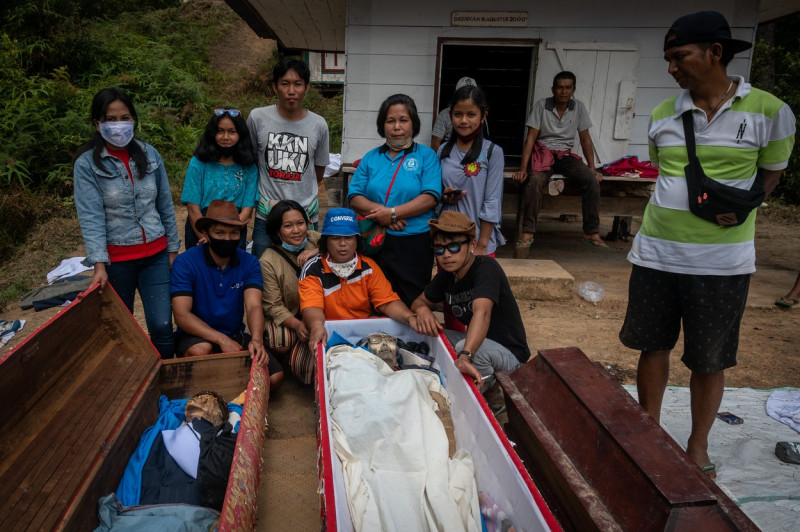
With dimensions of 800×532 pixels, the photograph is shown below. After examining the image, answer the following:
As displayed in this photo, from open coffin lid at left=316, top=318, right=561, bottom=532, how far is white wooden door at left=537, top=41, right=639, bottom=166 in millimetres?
4594

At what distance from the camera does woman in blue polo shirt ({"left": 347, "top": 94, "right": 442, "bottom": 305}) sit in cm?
356

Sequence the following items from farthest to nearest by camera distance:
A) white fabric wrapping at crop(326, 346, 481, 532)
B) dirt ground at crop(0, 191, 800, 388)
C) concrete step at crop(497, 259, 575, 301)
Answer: concrete step at crop(497, 259, 575, 301) → dirt ground at crop(0, 191, 800, 388) → white fabric wrapping at crop(326, 346, 481, 532)

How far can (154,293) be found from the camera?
3426mm

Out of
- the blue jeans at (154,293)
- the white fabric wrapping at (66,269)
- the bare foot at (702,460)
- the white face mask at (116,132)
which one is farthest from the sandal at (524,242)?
the white fabric wrapping at (66,269)

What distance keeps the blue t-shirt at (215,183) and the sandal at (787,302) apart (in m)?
5.21

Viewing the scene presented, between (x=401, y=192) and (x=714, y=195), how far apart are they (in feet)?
6.18

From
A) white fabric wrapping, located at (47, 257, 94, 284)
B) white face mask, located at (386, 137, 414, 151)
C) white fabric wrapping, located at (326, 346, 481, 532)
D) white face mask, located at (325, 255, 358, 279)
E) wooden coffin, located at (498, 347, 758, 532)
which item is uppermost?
white face mask, located at (386, 137, 414, 151)

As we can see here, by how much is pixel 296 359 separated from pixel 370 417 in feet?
3.88

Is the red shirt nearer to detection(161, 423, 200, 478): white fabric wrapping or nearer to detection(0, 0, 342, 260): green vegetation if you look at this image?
detection(161, 423, 200, 478): white fabric wrapping

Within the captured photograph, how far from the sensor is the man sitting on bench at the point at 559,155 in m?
6.09

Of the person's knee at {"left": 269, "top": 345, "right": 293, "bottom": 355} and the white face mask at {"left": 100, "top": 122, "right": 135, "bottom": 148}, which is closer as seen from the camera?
the white face mask at {"left": 100, "top": 122, "right": 135, "bottom": 148}

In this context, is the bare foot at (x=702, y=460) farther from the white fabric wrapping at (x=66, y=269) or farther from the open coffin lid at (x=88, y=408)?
the white fabric wrapping at (x=66, y=269)

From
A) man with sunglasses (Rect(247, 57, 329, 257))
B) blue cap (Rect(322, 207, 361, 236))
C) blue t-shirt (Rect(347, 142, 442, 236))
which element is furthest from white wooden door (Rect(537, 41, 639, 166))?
blue cap (Rect(322, 207, 361, 236))

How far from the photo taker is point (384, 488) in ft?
7.29
